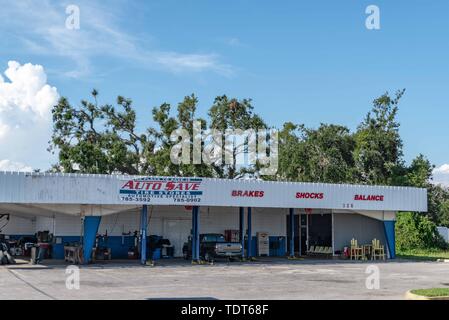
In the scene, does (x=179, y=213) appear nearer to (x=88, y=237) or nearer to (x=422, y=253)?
(x=88, y=237)

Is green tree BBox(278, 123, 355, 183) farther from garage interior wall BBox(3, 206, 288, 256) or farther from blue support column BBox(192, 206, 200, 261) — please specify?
blue support column BBox(192, 206, 200, 261)

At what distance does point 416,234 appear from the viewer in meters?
48.8

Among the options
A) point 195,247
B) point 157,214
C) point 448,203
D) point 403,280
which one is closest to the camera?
point 403,280

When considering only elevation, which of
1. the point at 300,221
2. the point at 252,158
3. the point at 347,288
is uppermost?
the point at 252,158

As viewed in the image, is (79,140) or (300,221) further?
(79,140)

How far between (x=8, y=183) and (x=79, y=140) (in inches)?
1312

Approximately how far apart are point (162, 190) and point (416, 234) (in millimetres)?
25711

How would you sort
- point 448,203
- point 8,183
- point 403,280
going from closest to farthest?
point 403,280
point 8,183
point 448,203

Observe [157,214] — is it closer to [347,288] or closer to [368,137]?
[347,288]

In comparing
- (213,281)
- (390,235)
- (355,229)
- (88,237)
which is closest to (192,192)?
(88,237)

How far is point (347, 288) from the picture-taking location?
2139 centimetres

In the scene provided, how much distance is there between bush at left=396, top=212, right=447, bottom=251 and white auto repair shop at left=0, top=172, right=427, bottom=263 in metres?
7.82

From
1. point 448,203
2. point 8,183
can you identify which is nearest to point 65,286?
point 8,183
